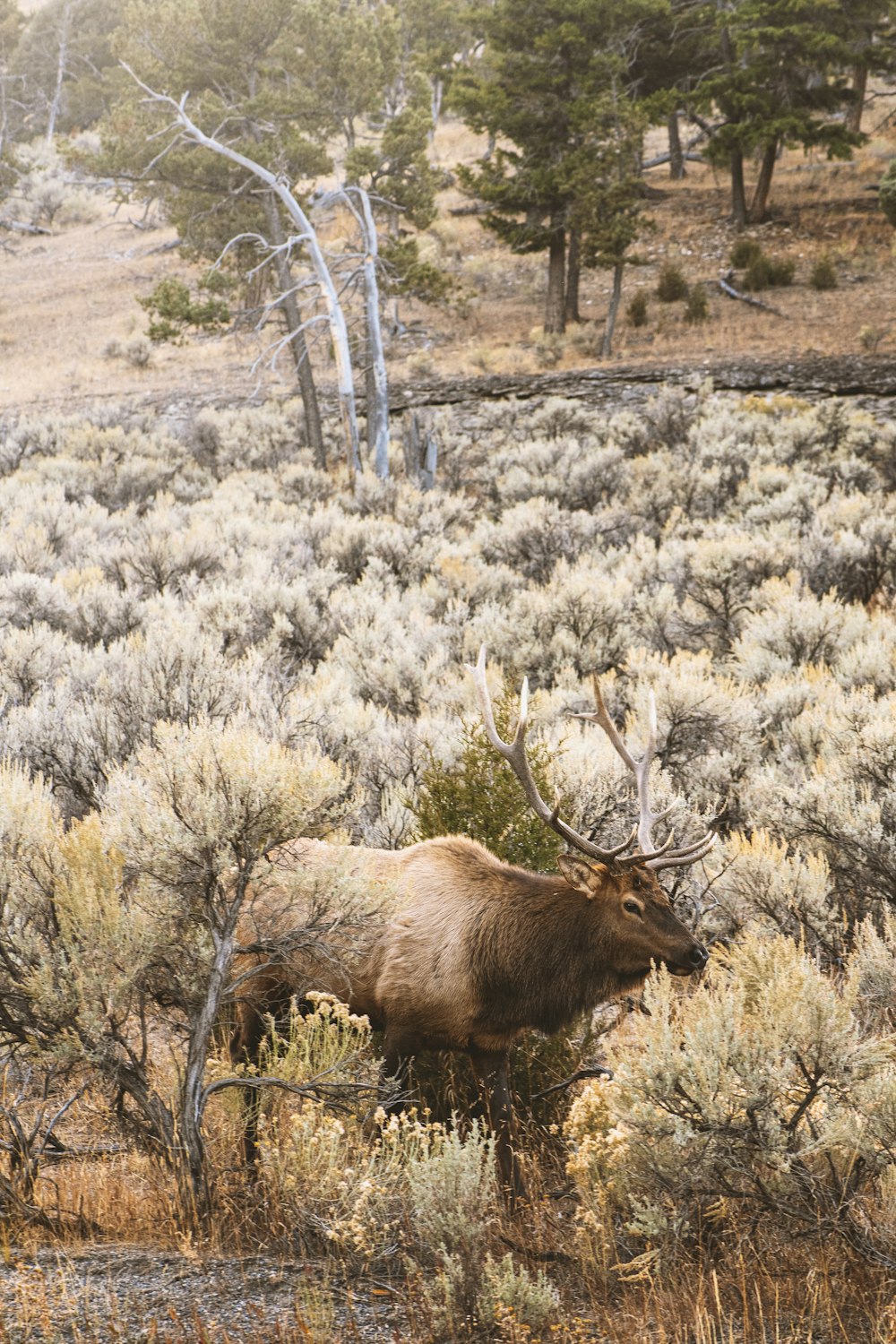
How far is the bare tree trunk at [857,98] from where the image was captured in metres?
29.5

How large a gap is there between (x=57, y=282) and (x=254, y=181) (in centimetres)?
2198

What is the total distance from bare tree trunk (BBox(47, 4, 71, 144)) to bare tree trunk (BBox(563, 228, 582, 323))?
33.8 metres

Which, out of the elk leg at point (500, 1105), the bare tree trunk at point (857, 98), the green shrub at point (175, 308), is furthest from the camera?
the bare tree trunk at point (857, 98)

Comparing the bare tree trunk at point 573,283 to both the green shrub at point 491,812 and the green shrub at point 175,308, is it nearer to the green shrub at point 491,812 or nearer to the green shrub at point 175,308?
the green shrub at point 175,308

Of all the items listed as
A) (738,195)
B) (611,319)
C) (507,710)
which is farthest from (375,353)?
(507,710)

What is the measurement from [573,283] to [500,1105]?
27468 mm

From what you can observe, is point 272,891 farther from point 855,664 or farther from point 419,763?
point 855,664

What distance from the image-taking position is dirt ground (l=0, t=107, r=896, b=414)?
25.7 m

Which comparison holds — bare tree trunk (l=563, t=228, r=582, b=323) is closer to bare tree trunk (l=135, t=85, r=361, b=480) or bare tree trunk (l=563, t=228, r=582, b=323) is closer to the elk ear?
bare tree trunk (l=135, t=85, r=361, b=480)

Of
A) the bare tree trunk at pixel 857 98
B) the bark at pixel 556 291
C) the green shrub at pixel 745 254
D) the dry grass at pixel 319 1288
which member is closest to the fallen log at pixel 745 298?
the green shrub at pixel 745 254

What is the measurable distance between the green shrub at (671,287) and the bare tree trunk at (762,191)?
418cm

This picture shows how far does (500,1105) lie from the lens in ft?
13.8

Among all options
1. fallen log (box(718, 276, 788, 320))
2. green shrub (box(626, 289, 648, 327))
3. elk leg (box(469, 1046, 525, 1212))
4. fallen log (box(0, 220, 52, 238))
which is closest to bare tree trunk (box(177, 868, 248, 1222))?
elk leg (box(469, 1046, 525, 1212))

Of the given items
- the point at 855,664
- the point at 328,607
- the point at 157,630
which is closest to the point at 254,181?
the point at 328,607
